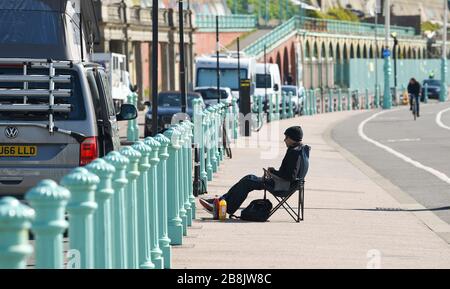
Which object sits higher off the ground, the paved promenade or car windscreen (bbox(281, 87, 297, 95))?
the paved promenade

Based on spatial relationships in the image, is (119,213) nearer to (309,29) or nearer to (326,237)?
(326,237)

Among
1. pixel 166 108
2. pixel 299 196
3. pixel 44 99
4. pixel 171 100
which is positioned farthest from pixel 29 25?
pixel 171 100

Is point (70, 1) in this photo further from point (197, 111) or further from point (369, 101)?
point (369, 101)

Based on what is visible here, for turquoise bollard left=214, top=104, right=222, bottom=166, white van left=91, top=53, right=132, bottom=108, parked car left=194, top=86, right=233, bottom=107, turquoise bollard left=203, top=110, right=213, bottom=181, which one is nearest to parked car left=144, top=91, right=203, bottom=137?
parked car left=194, top=86, right=233, bottom=107

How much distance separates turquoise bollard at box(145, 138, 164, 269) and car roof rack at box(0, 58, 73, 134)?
2.52m

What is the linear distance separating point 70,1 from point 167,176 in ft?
11.6

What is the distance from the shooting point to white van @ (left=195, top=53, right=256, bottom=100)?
5406 centimetres

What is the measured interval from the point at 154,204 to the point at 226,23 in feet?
327

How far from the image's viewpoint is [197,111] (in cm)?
2403

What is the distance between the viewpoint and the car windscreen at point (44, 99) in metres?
14.8

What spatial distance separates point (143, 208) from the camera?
11.0 metres

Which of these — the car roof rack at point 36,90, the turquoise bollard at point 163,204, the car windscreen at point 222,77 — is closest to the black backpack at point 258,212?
the car roof rack at point 36,90

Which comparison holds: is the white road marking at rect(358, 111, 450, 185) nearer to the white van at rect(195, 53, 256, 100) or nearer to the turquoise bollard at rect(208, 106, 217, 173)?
the turquoise bollard at rect(208, 106, 217, 173)

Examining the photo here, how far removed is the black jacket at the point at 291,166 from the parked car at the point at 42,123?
9.34 ft
